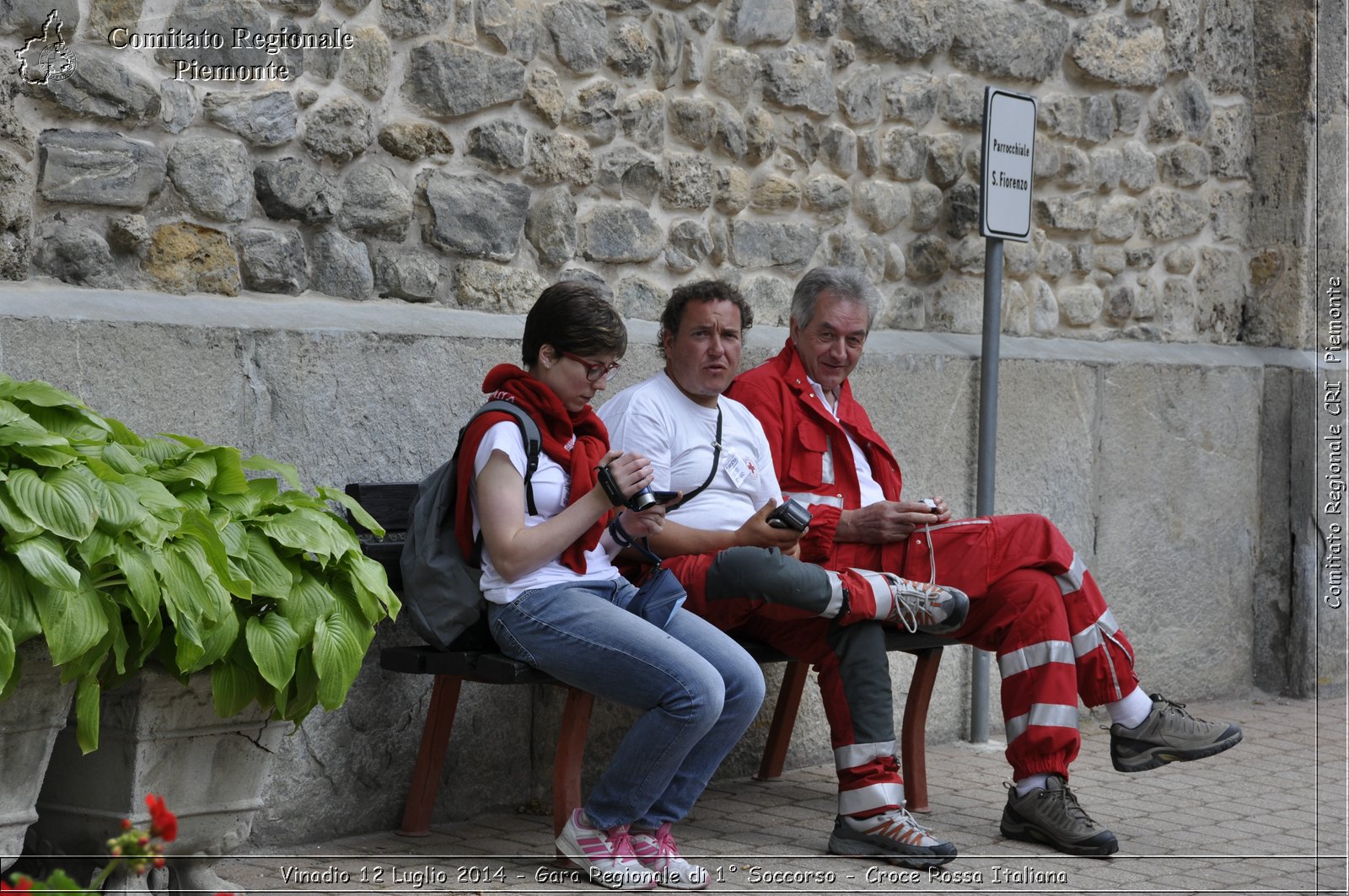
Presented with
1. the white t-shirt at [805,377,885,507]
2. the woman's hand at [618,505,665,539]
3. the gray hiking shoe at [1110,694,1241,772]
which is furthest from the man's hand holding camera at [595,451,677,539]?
the gray hiking shoe at [1110,694,1241,772]

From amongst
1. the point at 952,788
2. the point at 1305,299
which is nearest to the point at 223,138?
the point at 952,788

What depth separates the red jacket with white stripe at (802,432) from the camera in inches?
174

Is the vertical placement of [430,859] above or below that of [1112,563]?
below

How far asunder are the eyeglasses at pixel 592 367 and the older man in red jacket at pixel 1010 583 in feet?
2.56

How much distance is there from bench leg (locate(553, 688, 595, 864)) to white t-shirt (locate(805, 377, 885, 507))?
3.77ft

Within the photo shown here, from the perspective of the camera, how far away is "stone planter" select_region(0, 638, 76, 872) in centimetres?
273

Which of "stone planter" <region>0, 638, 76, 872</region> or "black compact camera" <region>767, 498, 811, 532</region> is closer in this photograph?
"stone planter" <region>0, 638, 76, 872</region>

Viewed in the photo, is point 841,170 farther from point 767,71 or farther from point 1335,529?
point 1335,529

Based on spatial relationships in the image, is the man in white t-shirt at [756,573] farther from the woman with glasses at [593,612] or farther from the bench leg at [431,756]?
the bench leg at [431,756]

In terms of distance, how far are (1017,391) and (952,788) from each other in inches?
61.1

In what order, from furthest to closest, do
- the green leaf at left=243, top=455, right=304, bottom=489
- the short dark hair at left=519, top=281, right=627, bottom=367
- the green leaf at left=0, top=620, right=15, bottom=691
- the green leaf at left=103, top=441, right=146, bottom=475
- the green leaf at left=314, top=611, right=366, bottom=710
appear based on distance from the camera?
1. the short dark hair at left=519, top=281, right=627, bottom=367
2. the green leaf at left=243, top=455, right=304, bottom=489
3. the green leaf at left=314, top=611, right=366, bottom=710
4. the green leaf at left=103, top=441, right=146, bottom=475
5. the green leaf at left=0, top=620, right=15, bottom=691

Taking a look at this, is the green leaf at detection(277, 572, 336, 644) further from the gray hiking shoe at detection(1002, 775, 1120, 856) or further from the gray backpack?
the gray hiking shoe at detection(1002, 775, 1120, 856)

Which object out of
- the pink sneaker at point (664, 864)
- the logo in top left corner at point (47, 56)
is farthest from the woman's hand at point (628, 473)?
the logo in top left corner at point (47, 56)

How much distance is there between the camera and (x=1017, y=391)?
5.63 meters
